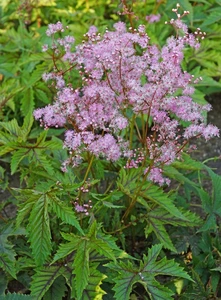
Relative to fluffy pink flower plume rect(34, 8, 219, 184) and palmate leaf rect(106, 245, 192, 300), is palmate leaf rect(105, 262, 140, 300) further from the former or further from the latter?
fluffy pink flower plume rect(34, 8, 219, 184)

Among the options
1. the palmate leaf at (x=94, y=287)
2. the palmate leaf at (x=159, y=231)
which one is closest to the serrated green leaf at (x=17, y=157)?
the palmate leaf at (x=94, y=287)

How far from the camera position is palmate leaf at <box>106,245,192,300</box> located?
248 cm

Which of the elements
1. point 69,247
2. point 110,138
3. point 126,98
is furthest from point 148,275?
point 126,98

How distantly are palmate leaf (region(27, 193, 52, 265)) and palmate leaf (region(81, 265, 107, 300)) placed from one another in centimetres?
23

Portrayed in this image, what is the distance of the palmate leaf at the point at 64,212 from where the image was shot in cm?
240

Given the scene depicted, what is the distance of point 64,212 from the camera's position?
7.97 feet

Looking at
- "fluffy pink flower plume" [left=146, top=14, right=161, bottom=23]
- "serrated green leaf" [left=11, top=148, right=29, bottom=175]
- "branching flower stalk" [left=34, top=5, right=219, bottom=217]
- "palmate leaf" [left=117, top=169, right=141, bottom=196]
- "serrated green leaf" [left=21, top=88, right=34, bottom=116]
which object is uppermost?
"branching flower stalk" [left=34, top=5, right=219, bottom=217]

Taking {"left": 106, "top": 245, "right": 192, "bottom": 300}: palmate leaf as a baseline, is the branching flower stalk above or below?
above

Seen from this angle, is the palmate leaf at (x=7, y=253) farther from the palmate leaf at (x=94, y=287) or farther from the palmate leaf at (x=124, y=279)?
the palmate leaf at (x=124, y=279)

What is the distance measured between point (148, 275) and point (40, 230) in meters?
0.50

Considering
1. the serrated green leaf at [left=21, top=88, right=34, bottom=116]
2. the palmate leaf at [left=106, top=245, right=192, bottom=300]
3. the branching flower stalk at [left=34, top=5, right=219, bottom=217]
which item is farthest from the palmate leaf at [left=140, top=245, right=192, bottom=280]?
the serrated green leaf at [left=21, top=88, right=34, bottom=116]

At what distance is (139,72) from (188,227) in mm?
990

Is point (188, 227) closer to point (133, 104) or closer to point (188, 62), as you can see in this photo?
point (133, 104)

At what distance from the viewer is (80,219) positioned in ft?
8.90
